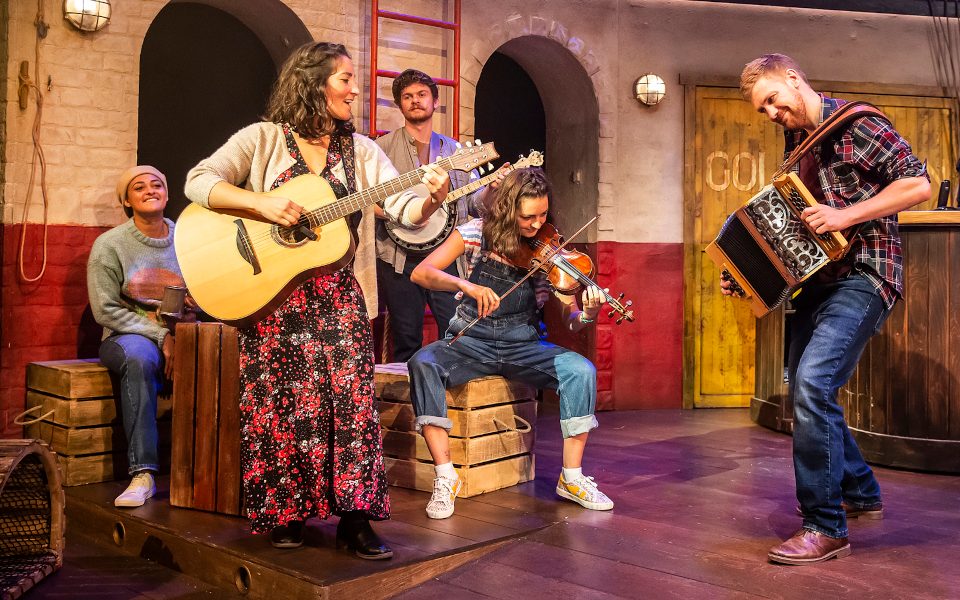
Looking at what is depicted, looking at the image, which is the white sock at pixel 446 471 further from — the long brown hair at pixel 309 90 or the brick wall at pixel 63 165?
the brick wall at pixel 63 165

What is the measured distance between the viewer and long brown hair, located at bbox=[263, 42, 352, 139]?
3098mm

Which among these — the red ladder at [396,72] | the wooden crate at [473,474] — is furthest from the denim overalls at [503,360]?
the red ladder at [396,72]

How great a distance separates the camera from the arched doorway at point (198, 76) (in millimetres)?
6430

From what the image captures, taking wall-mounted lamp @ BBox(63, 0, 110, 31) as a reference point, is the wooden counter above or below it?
below

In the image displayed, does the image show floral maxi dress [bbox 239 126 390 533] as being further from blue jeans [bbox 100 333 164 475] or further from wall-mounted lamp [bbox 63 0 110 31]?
wall-mounted lamp [bbox 63 0 110 31]

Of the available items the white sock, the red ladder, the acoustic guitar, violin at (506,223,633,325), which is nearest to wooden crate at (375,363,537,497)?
the white sock

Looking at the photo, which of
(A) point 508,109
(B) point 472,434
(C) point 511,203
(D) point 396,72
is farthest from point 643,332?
(C) point 511,203

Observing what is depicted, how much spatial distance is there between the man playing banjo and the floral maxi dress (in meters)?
1.81

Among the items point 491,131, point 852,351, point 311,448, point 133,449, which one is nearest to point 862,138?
point 852,351

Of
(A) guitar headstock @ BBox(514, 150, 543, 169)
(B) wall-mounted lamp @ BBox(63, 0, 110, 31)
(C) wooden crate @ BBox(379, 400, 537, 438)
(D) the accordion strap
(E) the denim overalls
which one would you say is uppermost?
(B) wall-mounted lamp @ BBox(63, 0, 110, 31)

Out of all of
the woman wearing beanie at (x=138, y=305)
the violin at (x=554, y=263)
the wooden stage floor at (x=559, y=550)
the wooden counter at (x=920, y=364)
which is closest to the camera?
the wooden stage floor at (x=559, y=550)

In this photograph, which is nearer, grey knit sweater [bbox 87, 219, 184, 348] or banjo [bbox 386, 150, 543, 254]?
grey knit sweater [bbox 87, 219, 184, 348]

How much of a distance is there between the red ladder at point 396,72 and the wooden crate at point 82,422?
2.39 metres

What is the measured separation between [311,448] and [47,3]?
337 centimetres
